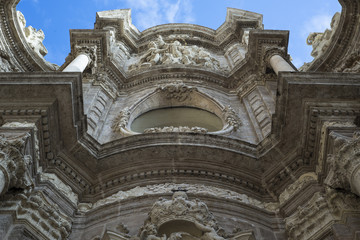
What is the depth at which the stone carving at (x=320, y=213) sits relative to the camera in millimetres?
6863

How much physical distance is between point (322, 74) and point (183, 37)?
14.3 m

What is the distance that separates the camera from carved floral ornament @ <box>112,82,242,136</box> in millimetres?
11267

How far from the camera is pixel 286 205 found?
8.29m

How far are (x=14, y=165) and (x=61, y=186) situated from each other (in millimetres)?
1932

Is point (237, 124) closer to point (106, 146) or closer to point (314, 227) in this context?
point (106, 146)

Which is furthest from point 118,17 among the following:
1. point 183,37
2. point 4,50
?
point 4,50

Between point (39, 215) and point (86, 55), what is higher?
point (86, 55)

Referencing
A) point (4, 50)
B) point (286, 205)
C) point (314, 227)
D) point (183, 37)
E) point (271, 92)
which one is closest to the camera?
point (314, 227)

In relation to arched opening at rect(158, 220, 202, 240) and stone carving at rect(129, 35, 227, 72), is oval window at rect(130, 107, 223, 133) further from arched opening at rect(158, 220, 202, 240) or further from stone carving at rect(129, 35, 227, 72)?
Result: arched opening at rect(158, 220, 202, 240)

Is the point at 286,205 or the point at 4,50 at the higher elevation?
the point at 4,50

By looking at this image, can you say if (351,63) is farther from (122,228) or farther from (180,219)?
(122,228)

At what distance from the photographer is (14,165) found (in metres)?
6.80

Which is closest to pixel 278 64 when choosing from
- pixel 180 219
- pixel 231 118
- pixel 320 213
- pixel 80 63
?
pixel 231 118

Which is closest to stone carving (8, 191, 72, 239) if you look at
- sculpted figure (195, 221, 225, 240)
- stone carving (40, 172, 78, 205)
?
stone carving (40, 172, 78, 205)
